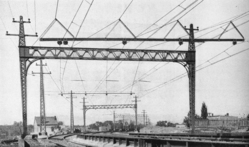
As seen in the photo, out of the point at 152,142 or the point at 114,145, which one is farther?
the point at 114,145

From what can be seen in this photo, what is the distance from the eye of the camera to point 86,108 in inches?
3029

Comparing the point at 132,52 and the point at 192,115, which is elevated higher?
the point at 132,52

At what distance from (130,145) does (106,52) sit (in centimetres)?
730

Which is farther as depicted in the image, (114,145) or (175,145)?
(114,145)

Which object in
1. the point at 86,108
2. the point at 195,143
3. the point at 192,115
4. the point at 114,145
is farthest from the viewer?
the point at 86,108

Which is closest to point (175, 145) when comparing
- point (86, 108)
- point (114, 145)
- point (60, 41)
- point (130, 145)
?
point (130, 145)

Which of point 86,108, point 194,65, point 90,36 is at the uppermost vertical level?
point 90,36

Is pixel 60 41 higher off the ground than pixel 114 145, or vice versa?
pixel 60 41

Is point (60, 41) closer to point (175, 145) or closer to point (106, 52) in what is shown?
point (106, 52)

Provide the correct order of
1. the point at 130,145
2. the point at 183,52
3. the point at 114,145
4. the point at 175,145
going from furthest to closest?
the point at 183,52 < the point at 114,145 < the point at 130,145 < the point at 175,145

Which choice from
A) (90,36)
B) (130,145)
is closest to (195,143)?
(130,145)

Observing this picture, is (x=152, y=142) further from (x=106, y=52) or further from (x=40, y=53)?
(x=40, y=53)

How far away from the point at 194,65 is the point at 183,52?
1449 mm

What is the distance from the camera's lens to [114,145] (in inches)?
1001
